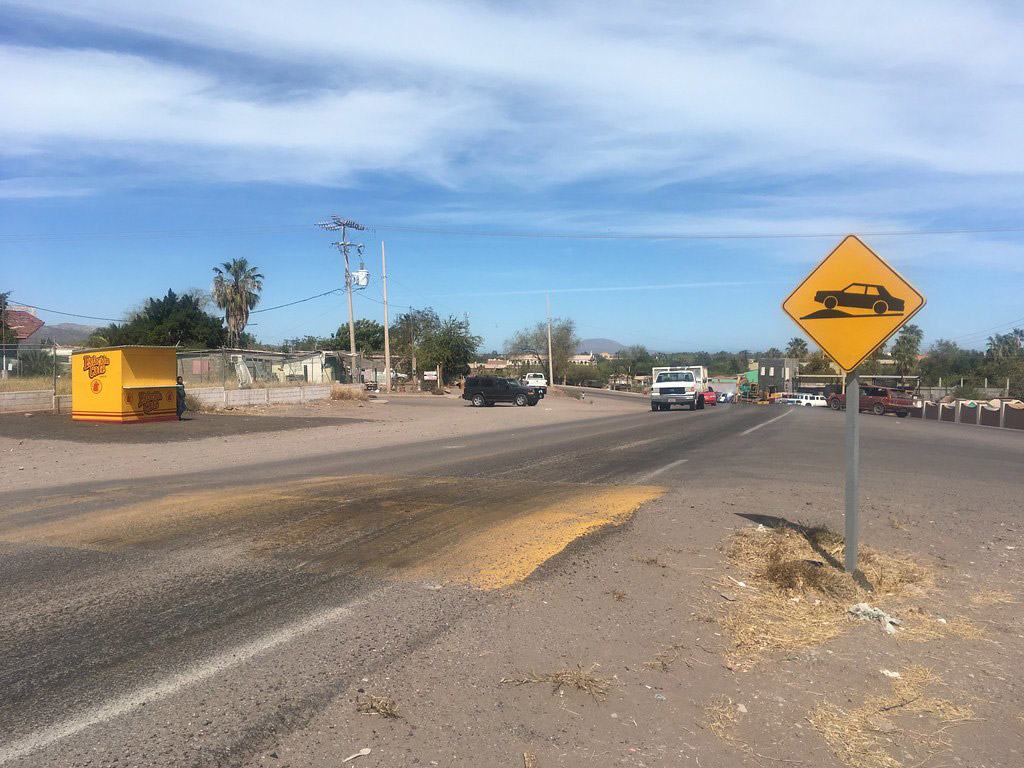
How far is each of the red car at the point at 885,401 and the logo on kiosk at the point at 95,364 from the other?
4459 cm

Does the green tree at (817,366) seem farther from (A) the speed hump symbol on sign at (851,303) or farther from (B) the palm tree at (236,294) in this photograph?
(A) the speed hump symbol on sign at (851,303)

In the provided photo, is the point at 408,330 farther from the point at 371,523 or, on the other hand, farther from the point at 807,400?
the point at 371,523

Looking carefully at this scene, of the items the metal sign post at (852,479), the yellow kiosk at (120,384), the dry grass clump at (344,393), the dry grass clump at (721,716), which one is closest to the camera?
the dry grass clump at (721,716)

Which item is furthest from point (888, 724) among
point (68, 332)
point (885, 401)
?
point (68, 332)

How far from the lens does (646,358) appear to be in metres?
161

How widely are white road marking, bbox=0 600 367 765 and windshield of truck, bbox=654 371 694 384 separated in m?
40.8

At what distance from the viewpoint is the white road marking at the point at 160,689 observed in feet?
11.2

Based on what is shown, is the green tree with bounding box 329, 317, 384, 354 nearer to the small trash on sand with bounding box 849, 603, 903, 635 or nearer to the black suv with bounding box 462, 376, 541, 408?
the black suv with bounding box 462, 376, 541, 408

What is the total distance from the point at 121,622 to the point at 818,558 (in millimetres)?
5715

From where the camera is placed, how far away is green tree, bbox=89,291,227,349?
189 ft

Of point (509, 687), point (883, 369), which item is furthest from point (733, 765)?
point (883, 369)

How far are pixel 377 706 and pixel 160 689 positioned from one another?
48.4 inches

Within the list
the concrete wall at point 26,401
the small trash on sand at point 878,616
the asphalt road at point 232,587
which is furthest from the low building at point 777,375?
the small trash on sand at point 878,616

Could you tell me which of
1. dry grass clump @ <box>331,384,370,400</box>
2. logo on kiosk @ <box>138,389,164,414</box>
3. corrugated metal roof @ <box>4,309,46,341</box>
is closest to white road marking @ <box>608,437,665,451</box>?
logo on kiosk @ <box>138,389,164,414</box>
